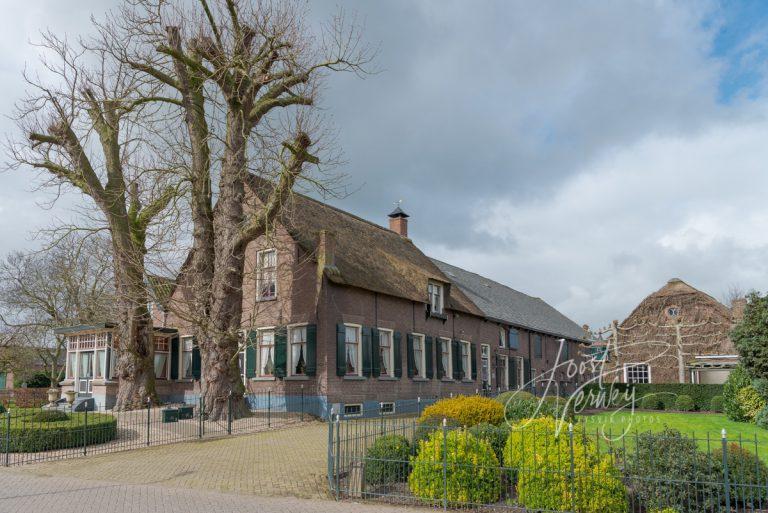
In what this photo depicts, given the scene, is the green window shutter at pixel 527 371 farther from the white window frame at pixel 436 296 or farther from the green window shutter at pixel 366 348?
the green window shutter at pixel 366 348

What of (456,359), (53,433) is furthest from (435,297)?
(53,433)

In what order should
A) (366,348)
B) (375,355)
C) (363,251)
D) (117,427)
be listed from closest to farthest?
(117,427) < (366,348) < (375,355) < (363,251)

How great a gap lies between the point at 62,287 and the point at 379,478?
31.6 metres

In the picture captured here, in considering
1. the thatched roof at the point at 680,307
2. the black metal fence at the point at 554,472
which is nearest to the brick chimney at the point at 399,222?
the thatched roof at the point at 680,307

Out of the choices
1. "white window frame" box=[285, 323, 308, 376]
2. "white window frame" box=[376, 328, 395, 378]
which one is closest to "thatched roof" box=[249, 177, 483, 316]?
"white window frame" box=[376, 328, 395, 378]

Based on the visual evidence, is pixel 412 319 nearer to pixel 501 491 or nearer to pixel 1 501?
pixel 501 491

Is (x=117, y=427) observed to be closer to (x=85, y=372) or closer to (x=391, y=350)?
(x=85, y=372)

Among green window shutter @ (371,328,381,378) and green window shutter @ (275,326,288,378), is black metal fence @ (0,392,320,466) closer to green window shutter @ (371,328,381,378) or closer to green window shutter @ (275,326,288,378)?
green window shutter @ (275,326,288,378)

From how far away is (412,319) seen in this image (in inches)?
1000

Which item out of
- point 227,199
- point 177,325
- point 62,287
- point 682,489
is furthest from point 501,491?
point 62,287

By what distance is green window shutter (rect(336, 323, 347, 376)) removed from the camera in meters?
21.0

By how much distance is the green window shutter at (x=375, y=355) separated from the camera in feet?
74.3

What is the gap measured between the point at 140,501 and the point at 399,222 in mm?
25430

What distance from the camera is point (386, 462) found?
34.2 ft
